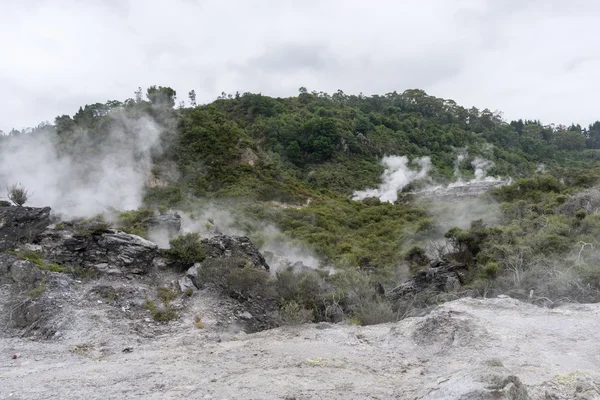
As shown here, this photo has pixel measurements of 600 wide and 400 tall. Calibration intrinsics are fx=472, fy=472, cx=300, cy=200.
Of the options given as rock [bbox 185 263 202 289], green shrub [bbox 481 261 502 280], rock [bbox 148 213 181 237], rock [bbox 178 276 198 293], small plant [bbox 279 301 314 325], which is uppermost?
rock [bbox 148 213 181 237]

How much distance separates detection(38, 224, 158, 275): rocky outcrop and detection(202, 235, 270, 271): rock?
1.56 metres

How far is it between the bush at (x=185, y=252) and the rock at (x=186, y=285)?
81cm

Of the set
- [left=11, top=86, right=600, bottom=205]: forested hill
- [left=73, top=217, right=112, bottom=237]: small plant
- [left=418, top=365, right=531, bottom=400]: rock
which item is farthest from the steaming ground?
[left=11, top=86, right=600, bottom=205]: forested hill

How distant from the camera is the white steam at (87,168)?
1943 centimetres

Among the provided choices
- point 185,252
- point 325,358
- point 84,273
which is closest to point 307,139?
point 185,252

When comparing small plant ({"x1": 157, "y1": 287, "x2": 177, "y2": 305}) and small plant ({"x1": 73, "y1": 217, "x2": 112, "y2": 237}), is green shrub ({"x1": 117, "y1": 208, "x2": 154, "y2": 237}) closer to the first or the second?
small plant ({"x1": 73, "y1": 217, "x2": 112, "y2": 237})

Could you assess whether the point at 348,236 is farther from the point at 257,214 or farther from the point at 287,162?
the point at 287,162

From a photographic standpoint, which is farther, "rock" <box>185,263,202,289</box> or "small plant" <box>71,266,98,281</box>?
"rock" <box>185,263,202,289</box>

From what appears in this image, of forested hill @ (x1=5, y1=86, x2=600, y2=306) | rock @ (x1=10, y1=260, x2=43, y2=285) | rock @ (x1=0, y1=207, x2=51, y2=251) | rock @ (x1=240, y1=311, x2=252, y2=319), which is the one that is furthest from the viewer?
forested hill @ (x1=5, y1=86, x2=600, y2=306)

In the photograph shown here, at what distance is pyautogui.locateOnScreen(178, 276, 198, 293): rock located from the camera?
37.6 feet

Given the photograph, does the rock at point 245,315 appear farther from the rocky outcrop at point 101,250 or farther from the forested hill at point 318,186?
the rocky outcrop at point 101,250

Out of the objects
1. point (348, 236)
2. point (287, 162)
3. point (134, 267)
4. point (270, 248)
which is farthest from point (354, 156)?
point (134, 267)

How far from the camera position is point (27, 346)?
328 inches

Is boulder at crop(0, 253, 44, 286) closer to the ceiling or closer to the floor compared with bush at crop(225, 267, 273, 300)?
closer to the ceiling
